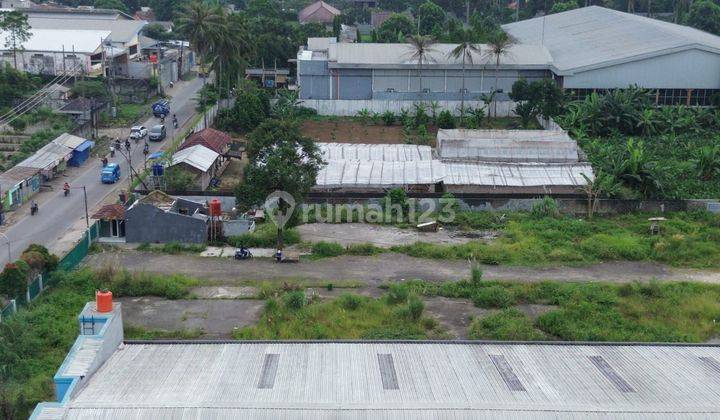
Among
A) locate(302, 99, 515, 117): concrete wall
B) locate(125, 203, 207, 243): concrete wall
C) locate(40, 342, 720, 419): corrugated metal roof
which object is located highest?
locate(302, 99, 515, 117): concrete wall

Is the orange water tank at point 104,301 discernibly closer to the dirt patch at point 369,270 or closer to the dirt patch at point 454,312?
the dirt patch at point 369,270

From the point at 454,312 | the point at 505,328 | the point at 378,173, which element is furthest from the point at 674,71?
the point at 505,328

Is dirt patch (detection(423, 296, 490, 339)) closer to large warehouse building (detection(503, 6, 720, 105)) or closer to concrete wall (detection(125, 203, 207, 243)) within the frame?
concrete wall (detection(125, 203, 207, 243))

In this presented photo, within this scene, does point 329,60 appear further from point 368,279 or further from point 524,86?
point 368,279

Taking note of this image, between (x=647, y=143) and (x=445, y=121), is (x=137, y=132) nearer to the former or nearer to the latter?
(x=445, y=121)

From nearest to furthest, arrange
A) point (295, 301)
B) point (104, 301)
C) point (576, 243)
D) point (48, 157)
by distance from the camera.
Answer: point (104, 301), point (295, 301), point (576, 243), point (48, 157)

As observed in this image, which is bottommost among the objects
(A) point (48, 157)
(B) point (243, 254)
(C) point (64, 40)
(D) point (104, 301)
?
(B) point (243, 254)

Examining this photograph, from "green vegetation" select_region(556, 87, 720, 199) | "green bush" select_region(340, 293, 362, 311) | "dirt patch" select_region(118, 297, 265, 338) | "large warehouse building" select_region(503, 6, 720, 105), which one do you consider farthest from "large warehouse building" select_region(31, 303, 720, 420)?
"large warehouse building" select_region(503, 6, 720, 105)
